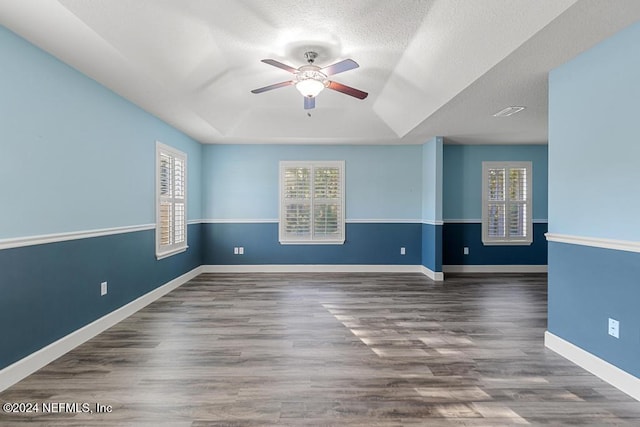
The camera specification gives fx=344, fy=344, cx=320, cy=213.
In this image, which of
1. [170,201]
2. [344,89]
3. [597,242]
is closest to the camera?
[597,242]

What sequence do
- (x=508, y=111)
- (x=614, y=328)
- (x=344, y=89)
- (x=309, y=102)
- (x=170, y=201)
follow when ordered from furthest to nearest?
1. (x=170, y=201)
2. (x=508, y=111)
3. (x=309, y=102)
4. (x=344, y=89)
5. (x=614, y=328)

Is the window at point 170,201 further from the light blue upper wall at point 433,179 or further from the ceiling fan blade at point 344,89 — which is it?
the light blue upper wall at point 433,179

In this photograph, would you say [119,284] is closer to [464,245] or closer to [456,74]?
[456,74]

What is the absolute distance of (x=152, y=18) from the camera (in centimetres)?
254

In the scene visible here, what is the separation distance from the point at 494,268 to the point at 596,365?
4075mm

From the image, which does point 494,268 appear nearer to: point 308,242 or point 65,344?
point 308,242

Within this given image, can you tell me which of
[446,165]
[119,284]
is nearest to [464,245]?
[446,165]

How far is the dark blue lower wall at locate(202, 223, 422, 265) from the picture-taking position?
634 centimetres

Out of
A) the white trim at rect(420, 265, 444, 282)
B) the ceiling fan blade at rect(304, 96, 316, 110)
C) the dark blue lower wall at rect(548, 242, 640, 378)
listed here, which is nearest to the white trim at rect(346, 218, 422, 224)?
the white trim at rect(420, 265, 444, 282)

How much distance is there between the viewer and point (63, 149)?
285 centimetres

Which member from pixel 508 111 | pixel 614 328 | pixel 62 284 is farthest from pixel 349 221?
pixel 62 284

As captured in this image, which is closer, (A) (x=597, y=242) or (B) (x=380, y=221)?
A: (A) (x=597, y=242)

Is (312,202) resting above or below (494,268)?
above

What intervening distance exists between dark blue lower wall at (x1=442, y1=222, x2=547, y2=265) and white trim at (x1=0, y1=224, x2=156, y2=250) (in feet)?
→ 16.9
